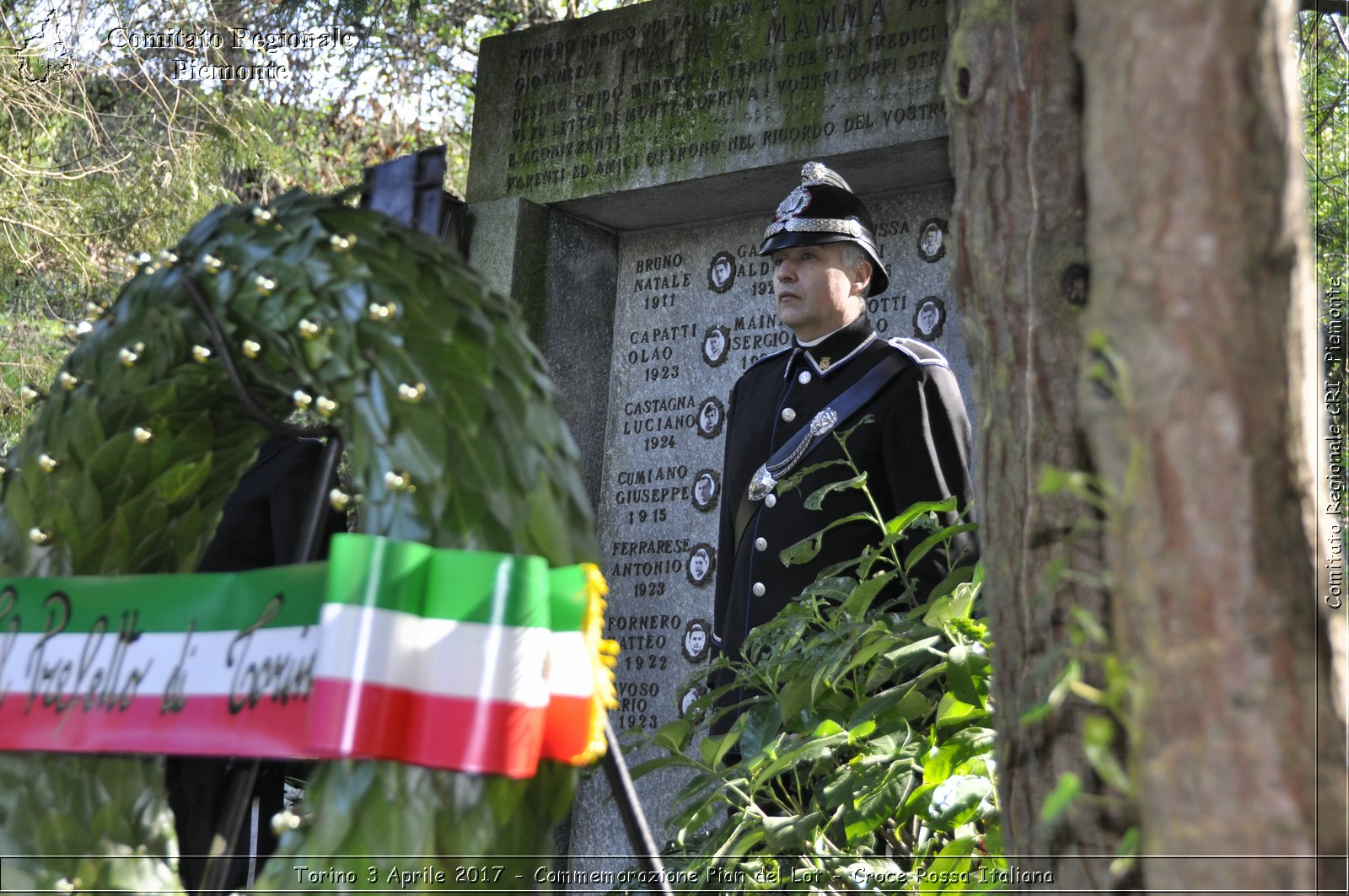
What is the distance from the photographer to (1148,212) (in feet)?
3.08

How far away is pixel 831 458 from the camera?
3.75m

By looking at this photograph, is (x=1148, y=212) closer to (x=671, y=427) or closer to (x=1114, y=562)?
(x=1114, y=562)

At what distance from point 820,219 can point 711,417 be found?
53.3 inches

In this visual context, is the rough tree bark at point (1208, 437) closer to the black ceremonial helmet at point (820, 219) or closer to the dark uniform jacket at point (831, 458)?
the dark uniform jacket at point (831, 458)

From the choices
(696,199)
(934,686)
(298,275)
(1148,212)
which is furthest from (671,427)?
(1148,212)

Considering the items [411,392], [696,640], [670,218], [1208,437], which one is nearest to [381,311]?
[411,392]

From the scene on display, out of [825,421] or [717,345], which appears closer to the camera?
[825,421]

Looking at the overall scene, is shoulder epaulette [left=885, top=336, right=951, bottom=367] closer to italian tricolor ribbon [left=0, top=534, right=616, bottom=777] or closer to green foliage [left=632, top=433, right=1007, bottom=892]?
green foliage [left=632, top=433, right=1007, bottom=892]

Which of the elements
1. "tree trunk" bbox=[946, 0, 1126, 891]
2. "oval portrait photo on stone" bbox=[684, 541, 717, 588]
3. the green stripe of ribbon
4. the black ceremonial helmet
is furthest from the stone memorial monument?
the green stripe of ribbon

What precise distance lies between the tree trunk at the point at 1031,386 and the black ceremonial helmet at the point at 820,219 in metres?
2.35

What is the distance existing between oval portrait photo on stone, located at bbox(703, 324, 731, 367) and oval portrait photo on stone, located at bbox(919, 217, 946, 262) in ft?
2.45

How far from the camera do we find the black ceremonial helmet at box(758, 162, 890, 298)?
3.80 m

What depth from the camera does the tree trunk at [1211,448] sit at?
2.91 feet

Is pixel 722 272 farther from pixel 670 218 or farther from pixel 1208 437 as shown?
pixel 1208 437
